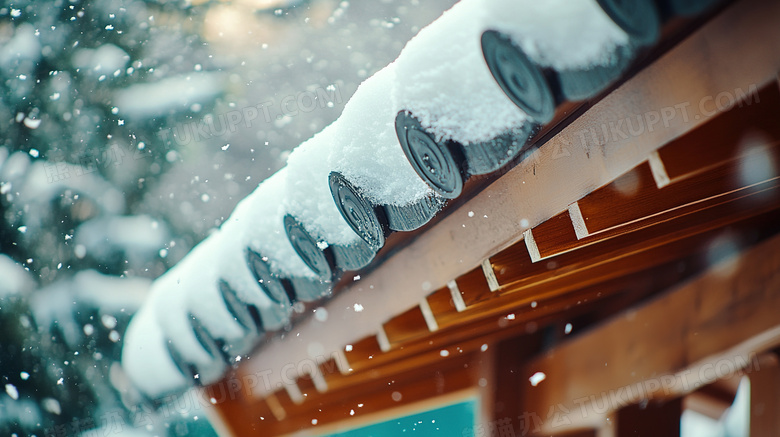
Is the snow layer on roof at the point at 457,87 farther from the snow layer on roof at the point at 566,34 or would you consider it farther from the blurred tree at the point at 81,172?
the blurred tree at the point at 81,172

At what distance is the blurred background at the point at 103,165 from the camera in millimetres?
10273

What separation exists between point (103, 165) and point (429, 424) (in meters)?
10.9

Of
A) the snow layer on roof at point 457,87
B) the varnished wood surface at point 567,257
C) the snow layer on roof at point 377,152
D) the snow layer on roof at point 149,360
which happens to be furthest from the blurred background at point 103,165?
the snow layer on roof at point 457,87

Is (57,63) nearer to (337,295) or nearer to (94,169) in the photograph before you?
(94,169)

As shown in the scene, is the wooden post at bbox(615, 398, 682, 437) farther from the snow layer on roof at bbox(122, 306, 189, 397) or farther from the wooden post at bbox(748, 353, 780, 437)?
the snow layer on roof at bbox(122, 306, 189, 397)

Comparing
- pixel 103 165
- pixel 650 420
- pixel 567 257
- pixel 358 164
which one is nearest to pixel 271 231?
pixel 358 164

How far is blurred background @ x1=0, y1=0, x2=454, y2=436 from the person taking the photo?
33.7 ft

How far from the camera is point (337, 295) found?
1864 mm

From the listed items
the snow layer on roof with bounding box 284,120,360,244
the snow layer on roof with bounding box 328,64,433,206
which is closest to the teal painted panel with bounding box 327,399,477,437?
the snow layer on roof with bounding box 284,120,360,244

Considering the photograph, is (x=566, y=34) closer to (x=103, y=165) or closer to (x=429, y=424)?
(x=429, y=424)

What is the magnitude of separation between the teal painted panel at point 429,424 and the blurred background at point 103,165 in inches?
282

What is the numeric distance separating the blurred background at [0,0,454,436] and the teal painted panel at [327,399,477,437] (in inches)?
282

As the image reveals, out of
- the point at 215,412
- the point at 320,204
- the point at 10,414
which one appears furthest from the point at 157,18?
the point at 320,204

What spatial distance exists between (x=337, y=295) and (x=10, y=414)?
419 inches
